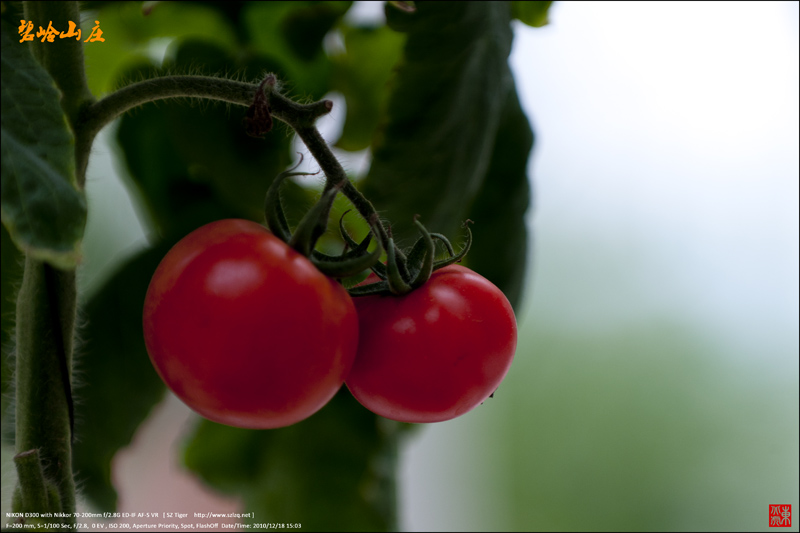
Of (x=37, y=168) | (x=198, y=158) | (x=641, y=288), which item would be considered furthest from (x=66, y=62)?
(x=641, y=288)

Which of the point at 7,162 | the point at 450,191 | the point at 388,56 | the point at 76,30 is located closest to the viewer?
the point at 7,162

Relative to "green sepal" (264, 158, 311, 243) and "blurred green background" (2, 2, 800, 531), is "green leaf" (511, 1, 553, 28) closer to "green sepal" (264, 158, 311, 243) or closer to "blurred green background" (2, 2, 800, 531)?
"blurred green background" (2, 2, 800, 531)

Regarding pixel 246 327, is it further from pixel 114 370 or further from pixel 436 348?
pixel 114 370

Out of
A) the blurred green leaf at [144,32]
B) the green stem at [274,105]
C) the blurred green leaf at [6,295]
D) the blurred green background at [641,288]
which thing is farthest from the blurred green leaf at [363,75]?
the green stem at [274,105]

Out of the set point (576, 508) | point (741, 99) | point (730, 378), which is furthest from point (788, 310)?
point (576, 508)

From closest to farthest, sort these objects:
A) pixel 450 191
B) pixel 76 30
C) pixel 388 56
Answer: pixel 76 30 < pixel 450 191 < pixel 388 56

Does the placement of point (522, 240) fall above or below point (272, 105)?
below

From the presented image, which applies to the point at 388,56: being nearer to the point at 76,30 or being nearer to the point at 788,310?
the point at 76,30
